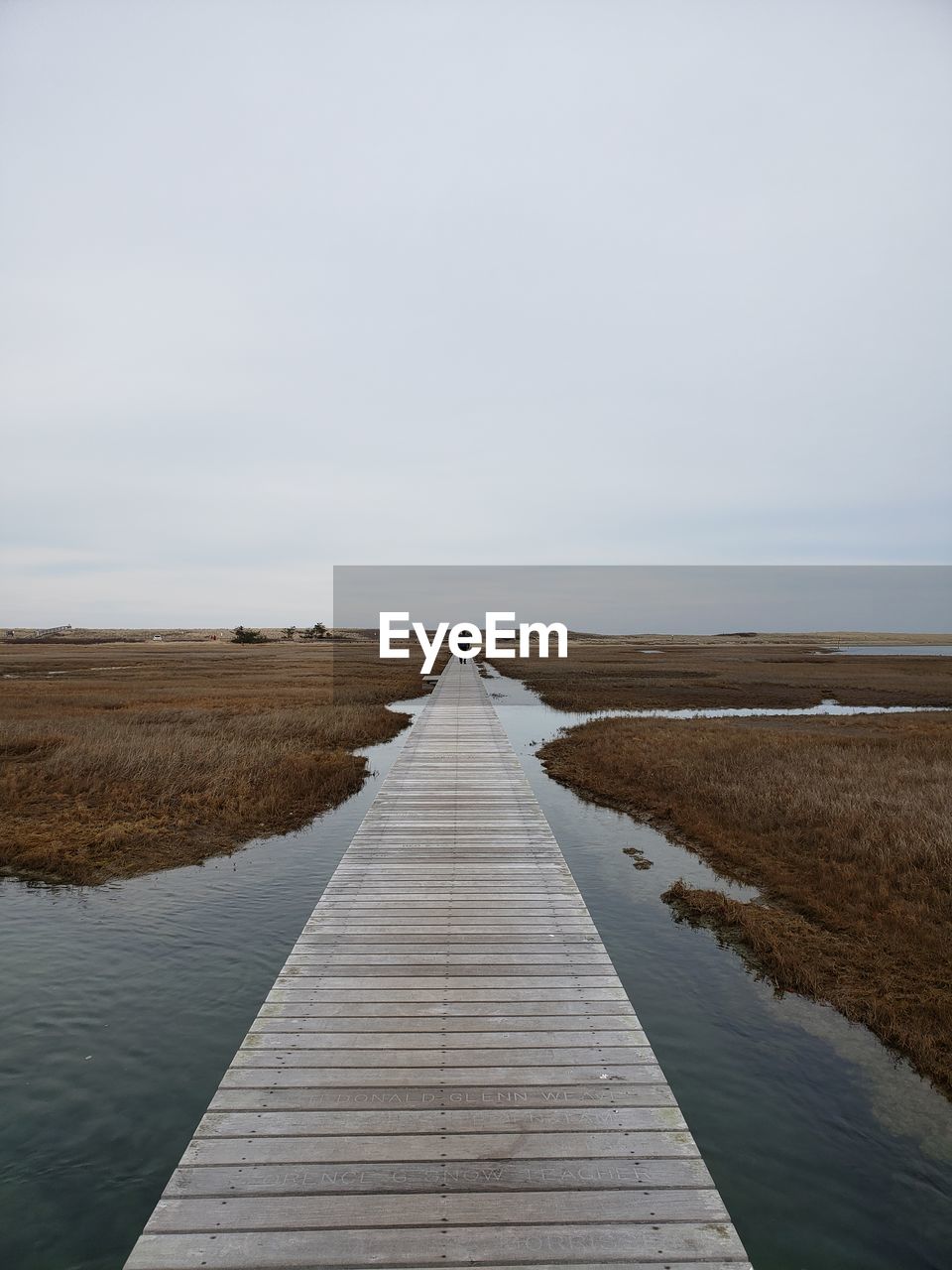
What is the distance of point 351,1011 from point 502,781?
9.75 metres

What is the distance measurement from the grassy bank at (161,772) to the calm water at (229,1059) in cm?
185

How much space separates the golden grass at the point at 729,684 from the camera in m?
37.8

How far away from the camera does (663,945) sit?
9109mm

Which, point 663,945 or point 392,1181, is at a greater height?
point 392,1181

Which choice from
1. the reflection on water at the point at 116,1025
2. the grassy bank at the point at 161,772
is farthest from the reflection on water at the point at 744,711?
the reflection on water at the point at 116,1025

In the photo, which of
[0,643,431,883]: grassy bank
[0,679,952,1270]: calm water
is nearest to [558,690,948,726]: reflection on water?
[0,643,431,883]: grassy bank

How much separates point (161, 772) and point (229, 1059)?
11480 mm

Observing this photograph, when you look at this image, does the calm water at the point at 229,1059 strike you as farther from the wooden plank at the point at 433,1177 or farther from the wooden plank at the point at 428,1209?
the wooden plank at the point at 428,1209

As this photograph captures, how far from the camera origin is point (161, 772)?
16.8m

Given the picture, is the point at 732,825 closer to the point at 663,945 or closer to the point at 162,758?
the point at 663,945

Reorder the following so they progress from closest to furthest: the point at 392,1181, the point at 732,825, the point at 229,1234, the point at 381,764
→ the point at 229,1234 < the point at 392,1181 < the point at 732,825 < the point at 381,764

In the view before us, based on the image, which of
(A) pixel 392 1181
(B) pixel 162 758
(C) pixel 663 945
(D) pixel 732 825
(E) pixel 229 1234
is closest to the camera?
(E) pixel 229 1234

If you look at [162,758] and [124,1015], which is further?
[162,758]

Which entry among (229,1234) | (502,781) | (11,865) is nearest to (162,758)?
(11,865)
